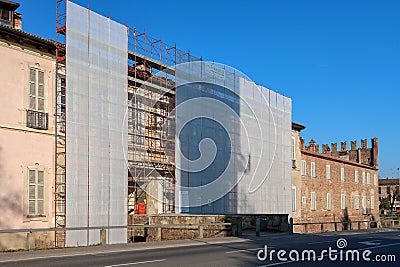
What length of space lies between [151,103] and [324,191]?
23.9m

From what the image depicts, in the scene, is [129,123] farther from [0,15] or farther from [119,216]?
[0,15]

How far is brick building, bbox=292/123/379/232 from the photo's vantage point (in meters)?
42.5

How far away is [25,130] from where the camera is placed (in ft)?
68.8

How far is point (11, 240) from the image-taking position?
65.7ft

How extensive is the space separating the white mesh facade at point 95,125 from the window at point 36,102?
1.09 m

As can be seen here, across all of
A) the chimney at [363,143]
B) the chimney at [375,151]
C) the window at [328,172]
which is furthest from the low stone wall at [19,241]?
the chimney at [363,143]

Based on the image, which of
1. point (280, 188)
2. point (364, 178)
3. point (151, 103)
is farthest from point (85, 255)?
point (364, 178)

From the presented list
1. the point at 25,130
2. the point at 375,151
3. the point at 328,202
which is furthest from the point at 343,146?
the point at 25,130

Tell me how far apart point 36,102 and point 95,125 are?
9.02 ft

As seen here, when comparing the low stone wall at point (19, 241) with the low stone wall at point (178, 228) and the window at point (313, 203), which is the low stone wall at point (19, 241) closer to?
the low stone wall at point (178, 228)

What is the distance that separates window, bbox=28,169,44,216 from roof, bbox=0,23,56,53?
5.36m

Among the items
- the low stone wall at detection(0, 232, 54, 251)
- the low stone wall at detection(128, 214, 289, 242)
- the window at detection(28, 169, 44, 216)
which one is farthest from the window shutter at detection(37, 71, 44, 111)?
the low stone wall at detection(128, 214, 289, 242)

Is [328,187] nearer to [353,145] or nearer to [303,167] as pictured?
[303,167]

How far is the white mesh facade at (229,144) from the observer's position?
30.0m
